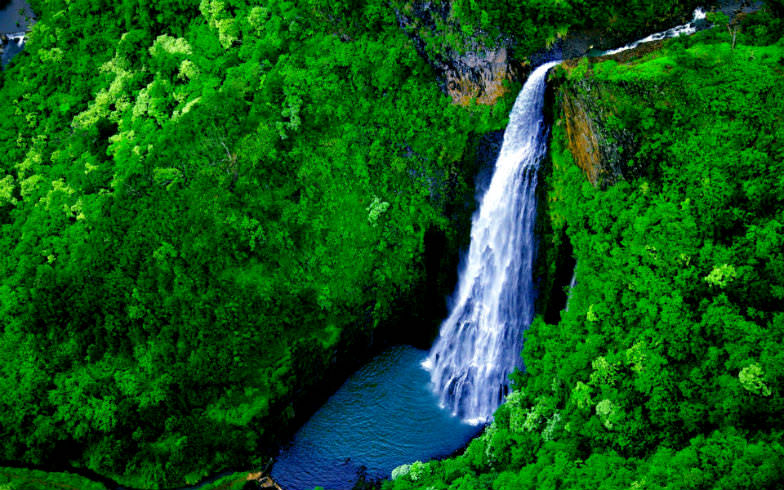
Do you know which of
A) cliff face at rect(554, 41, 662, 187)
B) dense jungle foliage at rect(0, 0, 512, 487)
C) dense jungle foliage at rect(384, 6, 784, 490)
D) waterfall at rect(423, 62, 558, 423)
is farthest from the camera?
dense jungle foliage at rect(0, 0, 512, 487)

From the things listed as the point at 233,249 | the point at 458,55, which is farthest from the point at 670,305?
the point at 233,249

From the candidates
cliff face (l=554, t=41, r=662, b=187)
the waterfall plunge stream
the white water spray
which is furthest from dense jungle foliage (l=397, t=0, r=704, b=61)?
cliff face (l=554, t=41, r=662, b=187)

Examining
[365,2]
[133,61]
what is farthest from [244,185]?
[133,61]

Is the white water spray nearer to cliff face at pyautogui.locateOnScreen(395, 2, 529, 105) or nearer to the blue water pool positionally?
cliff face at pyautogui.locateOnScreen(395, 2, 529, 105)

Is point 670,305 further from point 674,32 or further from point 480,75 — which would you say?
point 480,75

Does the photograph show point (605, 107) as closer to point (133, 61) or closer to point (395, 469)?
point (395, 469)
